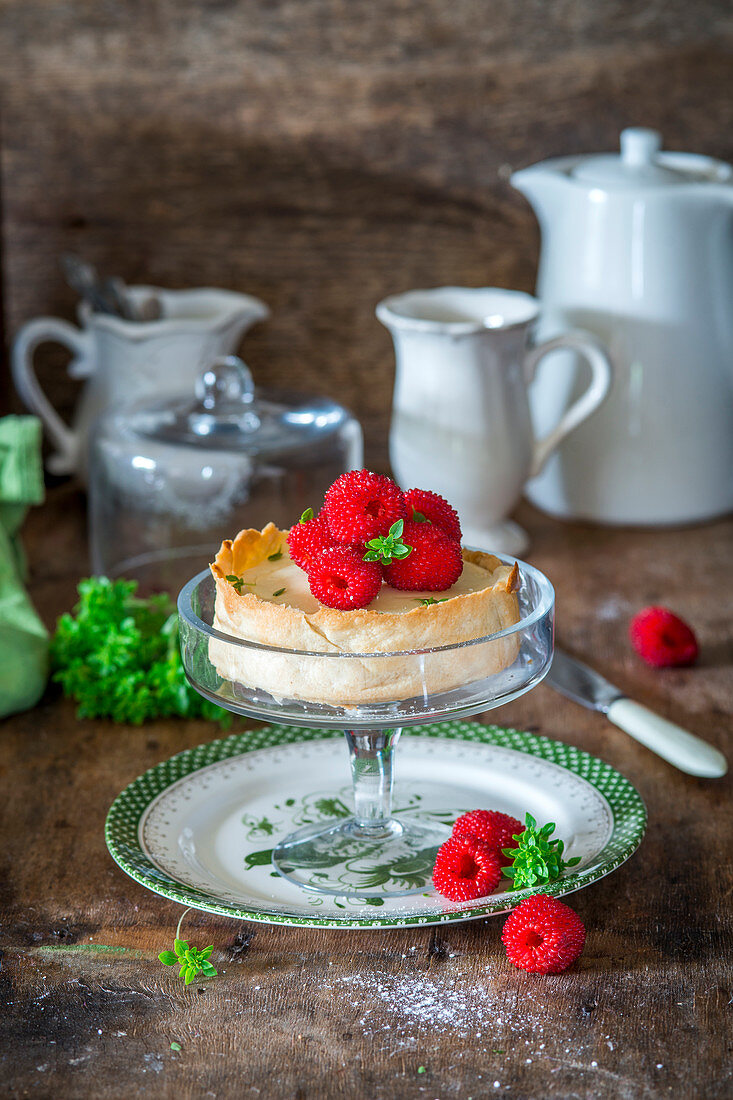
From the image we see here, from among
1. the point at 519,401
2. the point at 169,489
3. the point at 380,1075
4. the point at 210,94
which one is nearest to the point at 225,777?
the point at 380,1075

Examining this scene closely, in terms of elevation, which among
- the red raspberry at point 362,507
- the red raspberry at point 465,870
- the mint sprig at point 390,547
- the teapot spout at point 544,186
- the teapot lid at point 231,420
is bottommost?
the red raspberry at point 465,870

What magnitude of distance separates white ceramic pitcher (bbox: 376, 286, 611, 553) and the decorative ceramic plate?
34cm

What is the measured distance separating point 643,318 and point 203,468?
0.41 m

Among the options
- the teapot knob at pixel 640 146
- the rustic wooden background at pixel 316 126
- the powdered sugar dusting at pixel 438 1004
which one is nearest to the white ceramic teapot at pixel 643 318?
the teapot knob at pixel 640 146

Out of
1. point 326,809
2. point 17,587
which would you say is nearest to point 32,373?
point 17,587

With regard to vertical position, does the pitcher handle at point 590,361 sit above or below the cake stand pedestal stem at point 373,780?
above

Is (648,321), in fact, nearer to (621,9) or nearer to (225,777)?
(621,9)

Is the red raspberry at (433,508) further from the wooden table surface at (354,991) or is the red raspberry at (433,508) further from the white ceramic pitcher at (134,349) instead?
the white ceramic pitcher at (134,349)

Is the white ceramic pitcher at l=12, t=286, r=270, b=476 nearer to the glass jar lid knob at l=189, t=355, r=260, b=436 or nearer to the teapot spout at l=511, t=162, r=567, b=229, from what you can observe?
the glass jar lid knob at l=189, t=355, r=260, b=436

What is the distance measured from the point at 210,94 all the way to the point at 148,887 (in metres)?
0.90

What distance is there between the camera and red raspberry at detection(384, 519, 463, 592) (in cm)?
55

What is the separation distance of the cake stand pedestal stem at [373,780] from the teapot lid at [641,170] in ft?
2.07

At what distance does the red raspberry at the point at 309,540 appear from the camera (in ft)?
1.82

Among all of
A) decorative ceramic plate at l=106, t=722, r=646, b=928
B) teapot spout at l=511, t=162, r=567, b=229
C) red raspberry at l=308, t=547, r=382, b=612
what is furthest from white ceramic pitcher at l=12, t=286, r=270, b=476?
red raspberry at l=308, t=547, r=382, b=612
